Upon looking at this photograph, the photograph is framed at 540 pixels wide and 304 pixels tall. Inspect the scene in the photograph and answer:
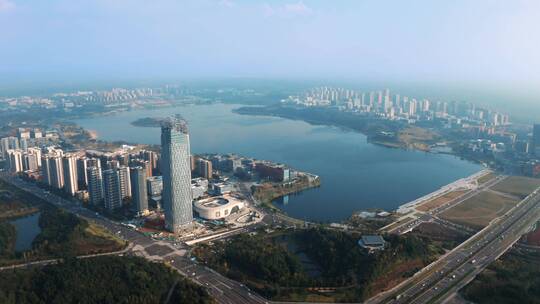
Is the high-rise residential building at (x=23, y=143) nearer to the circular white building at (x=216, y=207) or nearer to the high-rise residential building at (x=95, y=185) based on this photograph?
the high-rise residential building at (x=95, y=185)

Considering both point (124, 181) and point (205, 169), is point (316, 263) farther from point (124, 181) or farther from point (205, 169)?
point (205, 169)

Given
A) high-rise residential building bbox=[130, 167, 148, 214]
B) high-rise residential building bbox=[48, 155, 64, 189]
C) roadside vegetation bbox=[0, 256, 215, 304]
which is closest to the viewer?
roadside vegetation bbox=[0, 256, 215, 304]

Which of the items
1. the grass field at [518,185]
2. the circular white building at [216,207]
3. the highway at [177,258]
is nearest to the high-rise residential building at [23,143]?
the highway at [177,258]

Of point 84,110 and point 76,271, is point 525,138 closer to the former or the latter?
point 76,271

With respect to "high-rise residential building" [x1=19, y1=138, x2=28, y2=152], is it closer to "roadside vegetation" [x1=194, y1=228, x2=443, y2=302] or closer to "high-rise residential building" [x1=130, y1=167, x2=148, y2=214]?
"high-rise residential building" [x1=130, y1=167, x2=148, y2=214]

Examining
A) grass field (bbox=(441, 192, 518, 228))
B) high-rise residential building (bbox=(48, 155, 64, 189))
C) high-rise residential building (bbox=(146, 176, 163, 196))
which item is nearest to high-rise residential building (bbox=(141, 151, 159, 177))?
high-rise residential building (bbox=(146, 176, 163, 196))
